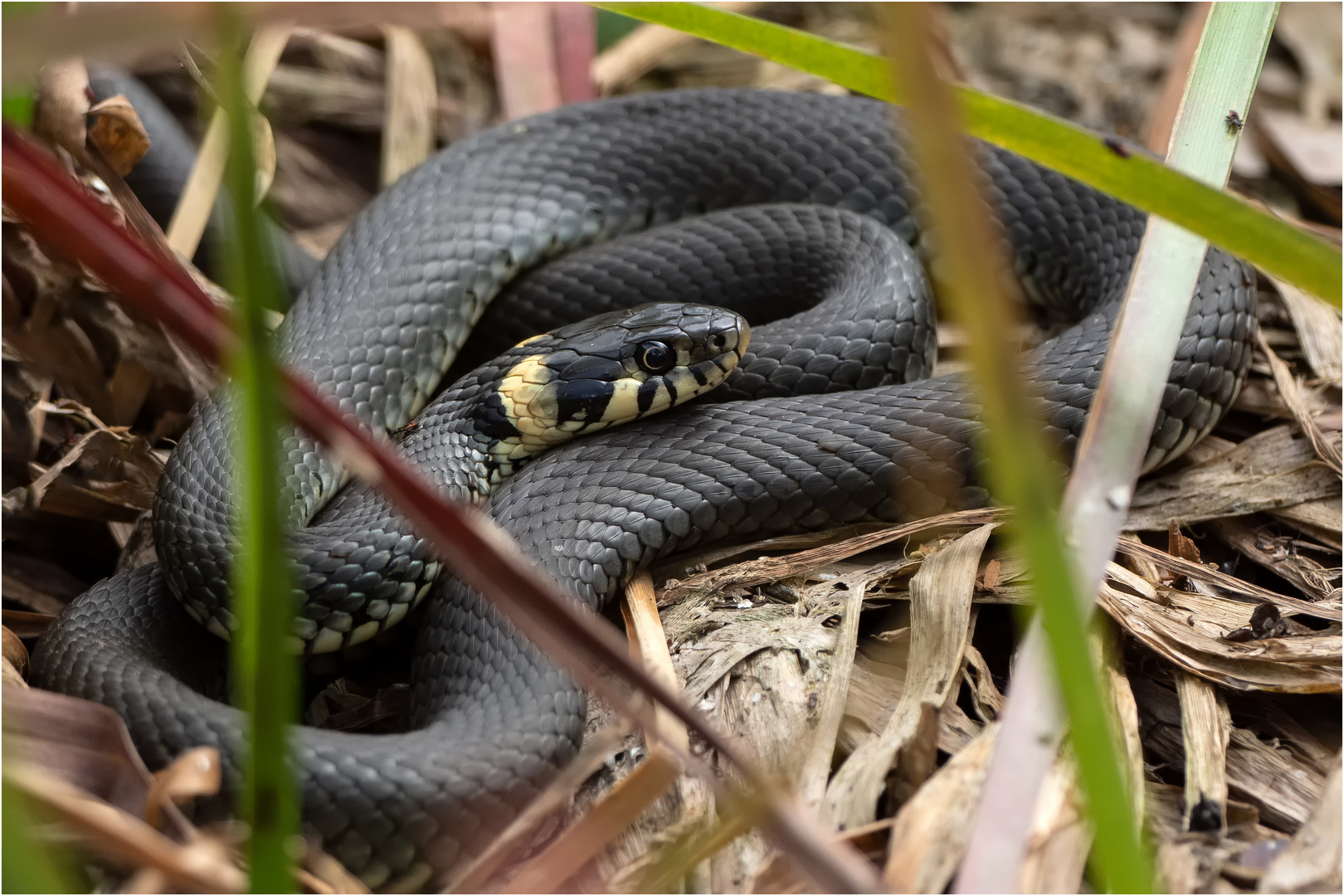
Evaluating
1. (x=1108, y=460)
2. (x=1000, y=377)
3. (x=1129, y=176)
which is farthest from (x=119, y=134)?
(x=1000, y=377)

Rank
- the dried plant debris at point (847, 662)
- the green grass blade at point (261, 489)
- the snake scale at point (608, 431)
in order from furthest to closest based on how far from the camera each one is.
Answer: the snake scale at point (608, 431) < the dried plant debris at point (847, 662) < the green grass blade at point (261, 489)

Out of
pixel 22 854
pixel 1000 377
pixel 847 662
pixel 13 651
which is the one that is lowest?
pixel 13 651

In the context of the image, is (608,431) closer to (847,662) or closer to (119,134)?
(847,662)

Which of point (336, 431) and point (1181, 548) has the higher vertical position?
point (336, 431)

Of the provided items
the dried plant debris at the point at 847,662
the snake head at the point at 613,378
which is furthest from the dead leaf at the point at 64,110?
the snake head at the point at 613,378

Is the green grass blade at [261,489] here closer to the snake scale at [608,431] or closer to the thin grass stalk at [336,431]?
the thin grass stalk at [336,431]

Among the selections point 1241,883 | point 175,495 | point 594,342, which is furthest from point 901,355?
point 175,495
